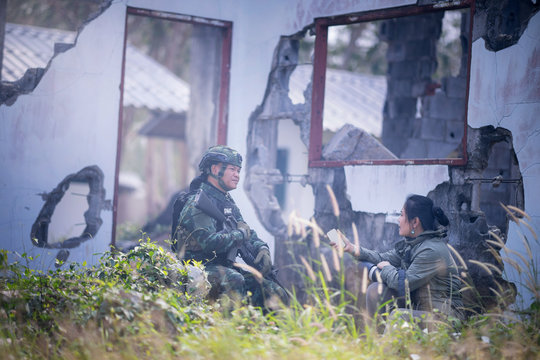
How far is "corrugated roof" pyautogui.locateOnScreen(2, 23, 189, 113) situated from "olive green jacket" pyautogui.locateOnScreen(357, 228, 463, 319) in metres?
9.45

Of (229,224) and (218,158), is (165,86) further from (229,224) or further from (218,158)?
(229,224)

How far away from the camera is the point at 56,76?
21.7 ft

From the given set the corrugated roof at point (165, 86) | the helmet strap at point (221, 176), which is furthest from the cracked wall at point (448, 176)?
the corrugated roof at point (165, 86)

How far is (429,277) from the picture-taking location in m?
4.62

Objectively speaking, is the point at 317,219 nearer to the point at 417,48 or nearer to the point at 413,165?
the point at 413,165

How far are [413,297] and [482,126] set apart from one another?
181 cm

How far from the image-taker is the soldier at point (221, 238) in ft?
16.9

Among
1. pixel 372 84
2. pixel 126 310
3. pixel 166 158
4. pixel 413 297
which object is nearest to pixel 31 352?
pixel 126 310

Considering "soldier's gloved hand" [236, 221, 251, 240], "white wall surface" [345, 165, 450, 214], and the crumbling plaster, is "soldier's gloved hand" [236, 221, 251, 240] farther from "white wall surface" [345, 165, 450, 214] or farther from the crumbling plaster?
the crumbling plaster

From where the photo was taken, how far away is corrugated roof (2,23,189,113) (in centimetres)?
1262

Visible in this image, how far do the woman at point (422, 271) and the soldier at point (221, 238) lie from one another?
90 centimetres

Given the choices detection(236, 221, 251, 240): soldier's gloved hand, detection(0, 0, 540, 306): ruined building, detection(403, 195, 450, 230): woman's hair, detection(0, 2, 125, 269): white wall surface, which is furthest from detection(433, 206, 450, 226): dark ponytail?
detection(0, 2, 125, 269): white wall surface

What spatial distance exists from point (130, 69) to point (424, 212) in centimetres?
1130

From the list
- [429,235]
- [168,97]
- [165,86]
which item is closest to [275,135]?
[429,235]
